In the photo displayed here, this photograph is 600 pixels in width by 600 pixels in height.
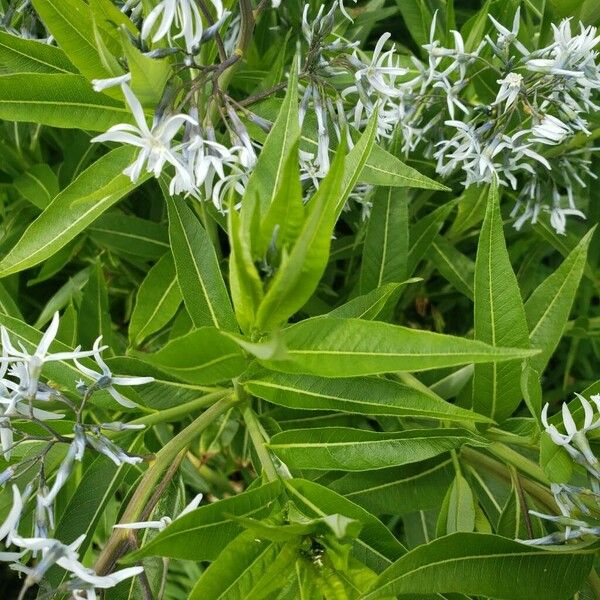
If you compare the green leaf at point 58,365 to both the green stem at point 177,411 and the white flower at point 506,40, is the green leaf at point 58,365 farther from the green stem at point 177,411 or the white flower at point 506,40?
the white flower at point 506,40

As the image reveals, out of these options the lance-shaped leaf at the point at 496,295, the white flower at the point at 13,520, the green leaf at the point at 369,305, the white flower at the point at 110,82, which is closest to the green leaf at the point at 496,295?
the lance-shaped leaf at the point at 496,295

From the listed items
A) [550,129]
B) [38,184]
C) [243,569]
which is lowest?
[243,569]

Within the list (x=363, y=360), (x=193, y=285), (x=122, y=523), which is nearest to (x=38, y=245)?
(x=193, y=285)

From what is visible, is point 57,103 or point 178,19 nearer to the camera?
point 178,19

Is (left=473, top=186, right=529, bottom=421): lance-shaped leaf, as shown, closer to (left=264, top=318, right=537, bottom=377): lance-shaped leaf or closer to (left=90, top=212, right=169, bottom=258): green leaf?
(left=264, top=318, right=537, bottom=377): lance-shaped leaf

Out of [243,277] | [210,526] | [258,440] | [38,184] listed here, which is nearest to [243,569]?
Answer: [210,526]

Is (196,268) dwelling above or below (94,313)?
above

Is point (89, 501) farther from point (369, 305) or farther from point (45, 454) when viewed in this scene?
point (369, 305)

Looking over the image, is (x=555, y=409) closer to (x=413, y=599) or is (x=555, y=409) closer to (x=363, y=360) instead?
(x=413, y=599)

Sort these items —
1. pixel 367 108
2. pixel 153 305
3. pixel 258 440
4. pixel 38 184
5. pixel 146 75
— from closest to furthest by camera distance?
pixel 146 75, pixel 258 440, pixel 367 108, pixel 153 305, pixel 38 184

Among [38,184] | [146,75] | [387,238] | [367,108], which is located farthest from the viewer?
[38,184]
